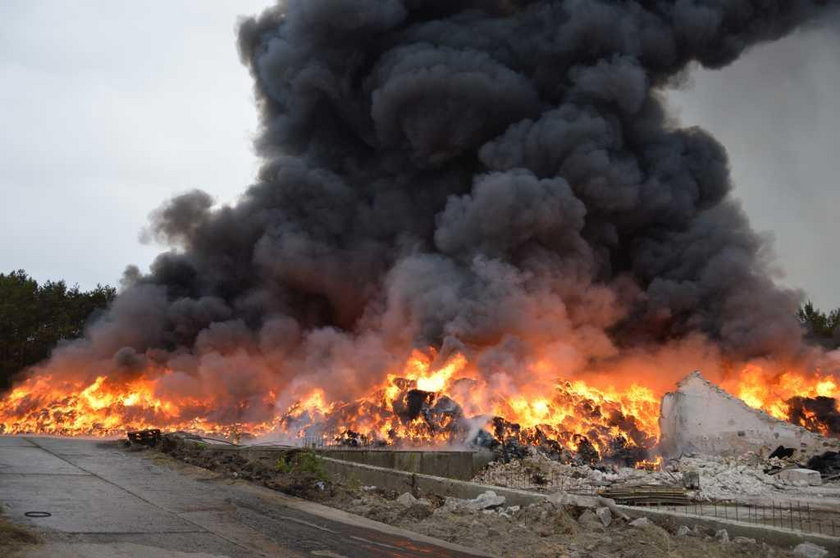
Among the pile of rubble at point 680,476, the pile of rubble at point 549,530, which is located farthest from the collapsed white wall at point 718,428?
the pile of rubble at point 549,530

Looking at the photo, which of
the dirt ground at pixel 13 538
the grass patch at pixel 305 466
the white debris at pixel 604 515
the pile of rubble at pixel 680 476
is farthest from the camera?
the pile of rubble at pixel 680 476

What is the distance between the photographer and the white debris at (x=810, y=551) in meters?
8.95

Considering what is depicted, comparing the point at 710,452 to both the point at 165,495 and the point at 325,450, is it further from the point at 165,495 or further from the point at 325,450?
the point at 165,495

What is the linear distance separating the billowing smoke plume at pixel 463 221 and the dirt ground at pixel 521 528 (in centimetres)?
1533

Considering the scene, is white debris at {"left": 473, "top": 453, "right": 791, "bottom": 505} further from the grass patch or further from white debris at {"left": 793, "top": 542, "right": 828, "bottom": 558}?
white debris at {"left": 793, "top": 542, "right": 828, "bottom": 558}

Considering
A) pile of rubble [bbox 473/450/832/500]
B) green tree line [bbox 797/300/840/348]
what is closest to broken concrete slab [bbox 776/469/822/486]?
pile of rubble [bbox 473/450/832/500]

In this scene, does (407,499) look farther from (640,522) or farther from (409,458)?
(409,458)

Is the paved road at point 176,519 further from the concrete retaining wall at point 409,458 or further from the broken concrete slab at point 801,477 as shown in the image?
the broken concrete slab at point 801,477

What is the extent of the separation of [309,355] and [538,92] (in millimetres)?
17436

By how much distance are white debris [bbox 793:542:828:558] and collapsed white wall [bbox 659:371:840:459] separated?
16.2 meters

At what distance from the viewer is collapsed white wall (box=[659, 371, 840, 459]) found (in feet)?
79.8

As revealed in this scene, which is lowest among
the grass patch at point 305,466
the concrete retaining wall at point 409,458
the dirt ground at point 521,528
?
the dirt ground at point 521,528

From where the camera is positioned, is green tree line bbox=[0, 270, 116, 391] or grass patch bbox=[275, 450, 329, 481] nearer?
grass patch bbox=[275, 450, 329, 481]

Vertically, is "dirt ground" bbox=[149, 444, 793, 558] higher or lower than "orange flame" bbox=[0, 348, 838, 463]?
lower
